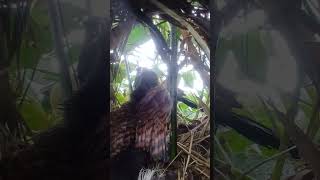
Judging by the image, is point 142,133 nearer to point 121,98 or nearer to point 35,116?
point 121,98

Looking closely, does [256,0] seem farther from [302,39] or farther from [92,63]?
[92,63]

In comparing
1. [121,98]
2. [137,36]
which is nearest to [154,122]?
[121,98]

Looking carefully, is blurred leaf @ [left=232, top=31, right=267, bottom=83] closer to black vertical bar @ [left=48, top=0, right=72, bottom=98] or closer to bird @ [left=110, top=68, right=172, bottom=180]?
bird @ [left=110, top=68, right=172, bottom=180]

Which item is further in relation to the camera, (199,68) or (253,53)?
(199,68)

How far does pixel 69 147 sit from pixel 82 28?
14.9 inches

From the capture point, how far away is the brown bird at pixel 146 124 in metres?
1.38

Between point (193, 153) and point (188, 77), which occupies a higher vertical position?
point (188, 77)

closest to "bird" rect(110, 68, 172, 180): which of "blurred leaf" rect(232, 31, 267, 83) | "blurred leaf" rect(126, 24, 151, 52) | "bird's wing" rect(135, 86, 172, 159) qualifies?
"bird's wing" rect(135, 86, 172, 159)

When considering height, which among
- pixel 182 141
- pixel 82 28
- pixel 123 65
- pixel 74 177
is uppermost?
pixel 82 28

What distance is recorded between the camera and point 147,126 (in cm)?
138

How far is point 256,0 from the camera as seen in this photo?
1.27m

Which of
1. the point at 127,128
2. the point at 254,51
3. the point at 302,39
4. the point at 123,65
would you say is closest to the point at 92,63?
the point at 123,65

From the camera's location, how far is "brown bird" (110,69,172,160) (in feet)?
4.54

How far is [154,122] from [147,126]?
1.0 inches
